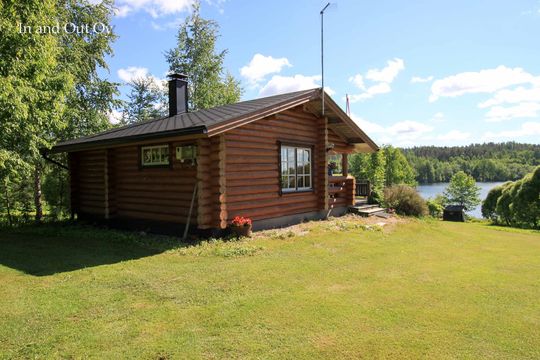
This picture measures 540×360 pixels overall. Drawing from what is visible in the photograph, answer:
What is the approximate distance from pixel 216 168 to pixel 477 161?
104 m

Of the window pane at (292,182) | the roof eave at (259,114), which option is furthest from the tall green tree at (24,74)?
the window pane at (292,182)

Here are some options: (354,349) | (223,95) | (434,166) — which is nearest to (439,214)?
(223,95)

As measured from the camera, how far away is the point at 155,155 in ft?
30.7

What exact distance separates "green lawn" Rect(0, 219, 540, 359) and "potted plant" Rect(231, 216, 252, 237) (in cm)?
60

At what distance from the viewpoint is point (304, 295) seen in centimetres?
458

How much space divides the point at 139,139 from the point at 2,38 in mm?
3284

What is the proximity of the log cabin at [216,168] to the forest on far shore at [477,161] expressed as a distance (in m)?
60.5

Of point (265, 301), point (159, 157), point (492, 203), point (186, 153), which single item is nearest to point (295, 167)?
point (186, 153)

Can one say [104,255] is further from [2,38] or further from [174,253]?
[2,38]

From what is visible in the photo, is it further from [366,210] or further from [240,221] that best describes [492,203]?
[240,221]

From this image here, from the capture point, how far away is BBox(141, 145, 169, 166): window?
29.9 feet

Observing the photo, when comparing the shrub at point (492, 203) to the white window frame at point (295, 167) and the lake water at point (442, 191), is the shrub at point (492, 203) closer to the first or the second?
the lake water at point (442, 191)

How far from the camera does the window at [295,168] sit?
1027 cm

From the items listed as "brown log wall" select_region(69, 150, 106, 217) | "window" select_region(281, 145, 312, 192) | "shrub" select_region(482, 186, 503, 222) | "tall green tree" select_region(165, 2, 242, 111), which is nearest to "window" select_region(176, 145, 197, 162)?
"window" select_region(281, 145, 312, 192)
